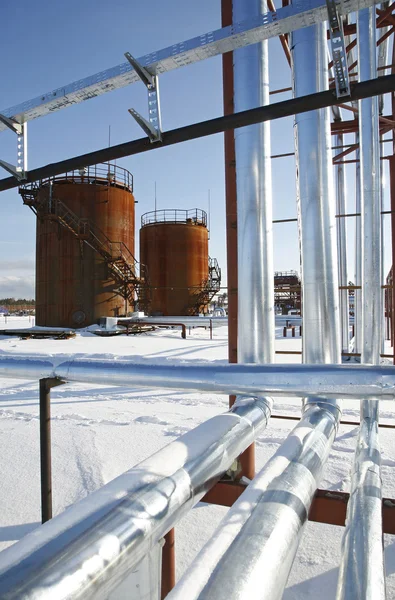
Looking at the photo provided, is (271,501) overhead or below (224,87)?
below

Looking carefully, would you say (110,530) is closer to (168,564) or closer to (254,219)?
(168,564)

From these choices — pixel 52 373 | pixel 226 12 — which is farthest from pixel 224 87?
pixel 52 373

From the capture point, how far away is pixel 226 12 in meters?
4.12

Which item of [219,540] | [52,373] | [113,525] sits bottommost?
[219,540]

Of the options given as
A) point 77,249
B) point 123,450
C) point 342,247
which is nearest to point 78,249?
point 77,249

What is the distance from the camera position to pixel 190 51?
2.80m

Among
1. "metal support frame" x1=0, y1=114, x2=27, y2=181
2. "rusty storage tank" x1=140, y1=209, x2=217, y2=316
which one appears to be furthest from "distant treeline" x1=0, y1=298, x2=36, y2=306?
"metal support frame" x1=0, y1=114, x2=27, y2=181

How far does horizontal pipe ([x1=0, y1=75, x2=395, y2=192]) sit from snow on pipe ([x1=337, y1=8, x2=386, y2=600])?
4.10 feet

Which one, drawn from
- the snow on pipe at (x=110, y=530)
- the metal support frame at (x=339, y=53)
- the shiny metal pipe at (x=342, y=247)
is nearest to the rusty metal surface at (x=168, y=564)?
the snow on pipe at (x=110, y=530)

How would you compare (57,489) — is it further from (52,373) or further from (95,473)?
(52,373)

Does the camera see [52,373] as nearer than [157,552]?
No

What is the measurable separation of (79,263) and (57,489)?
1532 centimetres

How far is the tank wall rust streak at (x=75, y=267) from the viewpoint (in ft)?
58.9

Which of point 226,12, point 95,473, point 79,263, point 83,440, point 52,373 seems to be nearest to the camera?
point 52,373
